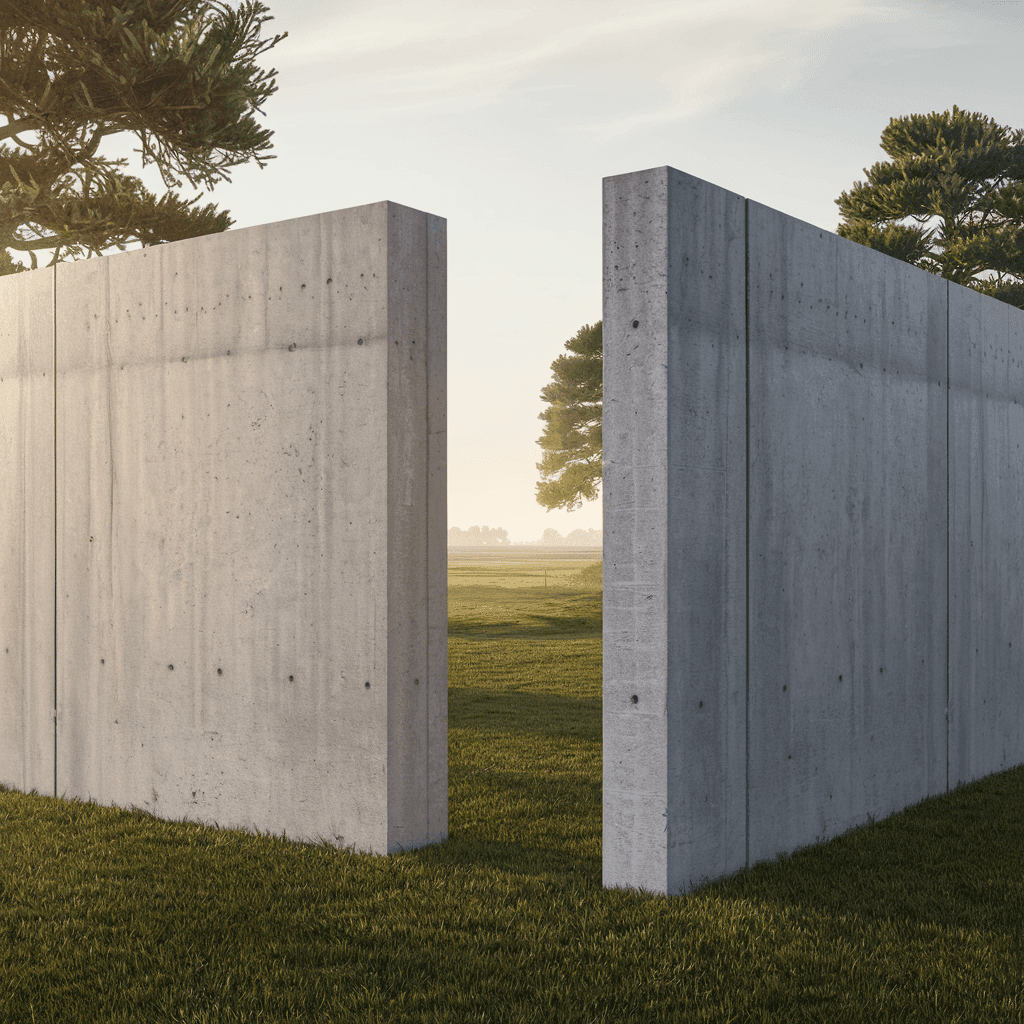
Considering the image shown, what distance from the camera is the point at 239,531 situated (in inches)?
251

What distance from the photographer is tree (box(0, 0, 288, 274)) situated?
12258 mm

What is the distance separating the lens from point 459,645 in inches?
730

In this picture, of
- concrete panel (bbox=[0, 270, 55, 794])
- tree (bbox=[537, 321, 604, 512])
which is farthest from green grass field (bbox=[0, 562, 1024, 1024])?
tree (bbox=[537, 321, 604, 512])

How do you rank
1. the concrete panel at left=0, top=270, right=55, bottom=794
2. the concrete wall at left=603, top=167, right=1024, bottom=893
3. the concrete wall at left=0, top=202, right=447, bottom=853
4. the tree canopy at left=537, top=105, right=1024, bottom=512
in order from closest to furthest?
the concrete wall at left=603, top=167, right=1024, bottom=893 → the concrete wall at left=0, top=202, right=447, bottom=853 → the concrete panel at left=0, top=270, right=55, bottom=794 → the tree canopy at left=537, top=105, right=1024, bottom=512

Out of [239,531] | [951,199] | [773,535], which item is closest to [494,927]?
[773,535]

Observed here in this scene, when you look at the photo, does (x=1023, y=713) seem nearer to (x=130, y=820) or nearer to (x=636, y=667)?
(x=636, y=667)

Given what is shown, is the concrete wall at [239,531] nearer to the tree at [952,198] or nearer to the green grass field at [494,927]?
the green grass field at [494,927]

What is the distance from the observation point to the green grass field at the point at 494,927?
3904 mm

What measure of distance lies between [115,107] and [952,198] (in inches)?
677

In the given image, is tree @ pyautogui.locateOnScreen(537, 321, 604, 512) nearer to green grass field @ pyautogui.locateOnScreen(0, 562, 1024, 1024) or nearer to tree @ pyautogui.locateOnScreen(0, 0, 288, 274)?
tree @ pyautogui.locateOnScreen(0, 0, 288, 274)

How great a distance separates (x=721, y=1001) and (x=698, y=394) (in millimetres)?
2645

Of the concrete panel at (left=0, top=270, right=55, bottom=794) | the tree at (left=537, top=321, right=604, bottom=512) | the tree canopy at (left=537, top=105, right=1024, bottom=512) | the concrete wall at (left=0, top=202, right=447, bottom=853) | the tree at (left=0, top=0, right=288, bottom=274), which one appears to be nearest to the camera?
the concrete wall at (left=0, top=202, right=447, bottom=853)

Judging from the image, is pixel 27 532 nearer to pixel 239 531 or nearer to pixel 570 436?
pixel 239 531

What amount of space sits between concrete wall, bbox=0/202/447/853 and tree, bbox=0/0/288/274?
583cm
